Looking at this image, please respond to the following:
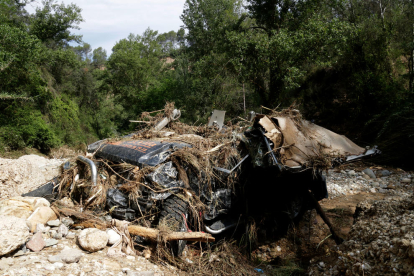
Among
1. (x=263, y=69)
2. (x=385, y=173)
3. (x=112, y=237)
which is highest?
(x=263, y=69)

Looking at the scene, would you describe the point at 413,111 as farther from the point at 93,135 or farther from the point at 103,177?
the point at 93,135

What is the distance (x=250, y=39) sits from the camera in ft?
34.0

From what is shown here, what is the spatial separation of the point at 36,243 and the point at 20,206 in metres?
0.73

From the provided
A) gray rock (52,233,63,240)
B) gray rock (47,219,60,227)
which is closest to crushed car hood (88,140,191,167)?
gray rock (47,219,60,227)

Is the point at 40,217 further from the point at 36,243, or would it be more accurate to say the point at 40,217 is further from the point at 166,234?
the point at 166,234

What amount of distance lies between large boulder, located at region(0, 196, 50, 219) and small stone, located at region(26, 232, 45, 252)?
0.47m

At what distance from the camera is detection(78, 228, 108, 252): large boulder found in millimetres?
2873

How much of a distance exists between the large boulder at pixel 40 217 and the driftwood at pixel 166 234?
99 cm

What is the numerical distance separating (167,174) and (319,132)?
6.99 feet

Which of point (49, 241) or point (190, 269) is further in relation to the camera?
point (190, 269)

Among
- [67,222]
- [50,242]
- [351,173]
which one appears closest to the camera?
[50,242]

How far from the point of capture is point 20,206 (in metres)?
3.20

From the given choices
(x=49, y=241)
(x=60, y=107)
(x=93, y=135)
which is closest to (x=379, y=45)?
(x=49, y=241)

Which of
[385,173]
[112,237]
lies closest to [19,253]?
[112,237]
